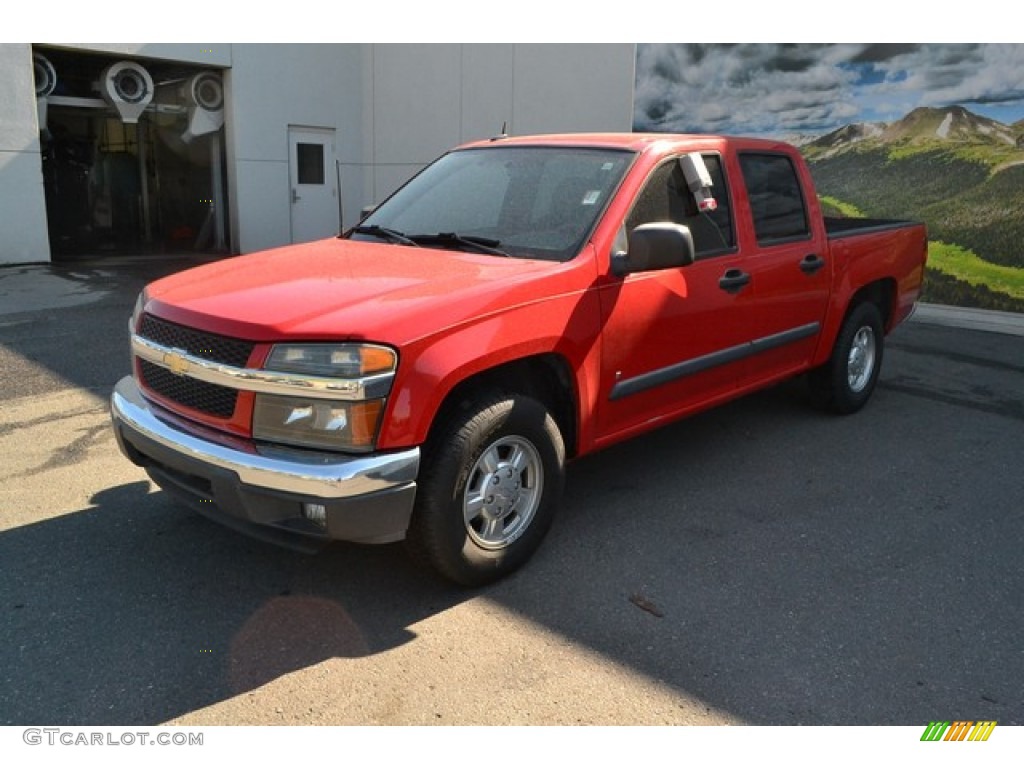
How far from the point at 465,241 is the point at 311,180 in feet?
43.0

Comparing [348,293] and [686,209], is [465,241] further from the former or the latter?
[686,209]

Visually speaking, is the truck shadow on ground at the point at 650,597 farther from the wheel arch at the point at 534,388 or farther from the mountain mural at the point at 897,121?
the mountain mural at the point at 897,121

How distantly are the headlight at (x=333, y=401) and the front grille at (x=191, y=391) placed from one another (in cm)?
20

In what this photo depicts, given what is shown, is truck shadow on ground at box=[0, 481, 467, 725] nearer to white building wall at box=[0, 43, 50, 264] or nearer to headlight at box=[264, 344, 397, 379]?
headlight at box=[264, 344, 397, 379]

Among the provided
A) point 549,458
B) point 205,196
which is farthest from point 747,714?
point 205,196

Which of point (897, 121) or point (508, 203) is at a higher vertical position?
point (897, 121)

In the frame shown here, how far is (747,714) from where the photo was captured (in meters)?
2.79

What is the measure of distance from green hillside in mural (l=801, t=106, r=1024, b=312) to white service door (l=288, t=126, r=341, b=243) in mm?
9096

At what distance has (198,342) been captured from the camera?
3277 mm

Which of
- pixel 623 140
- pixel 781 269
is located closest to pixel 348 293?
pixel 623 140

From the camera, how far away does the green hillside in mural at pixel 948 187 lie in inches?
404

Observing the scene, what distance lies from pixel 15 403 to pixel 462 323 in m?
4.30
